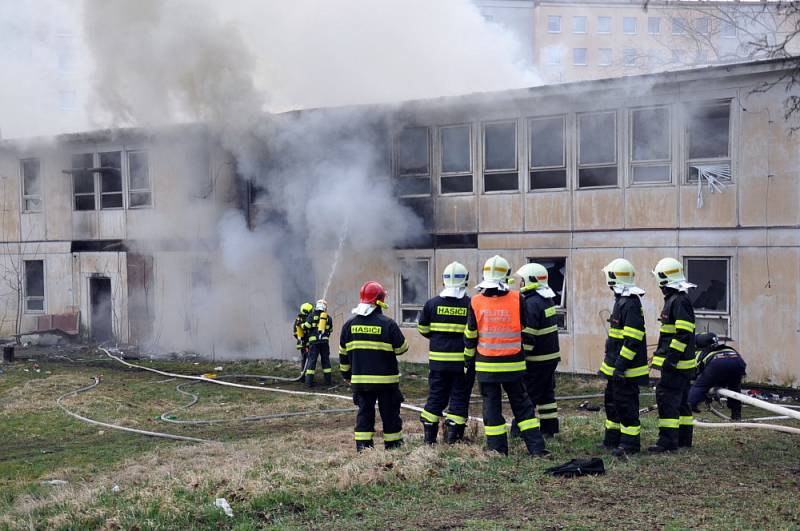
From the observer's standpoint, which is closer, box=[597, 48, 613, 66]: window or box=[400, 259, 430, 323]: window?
box=[400, 259, 430, 323]: window

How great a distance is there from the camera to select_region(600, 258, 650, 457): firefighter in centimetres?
756

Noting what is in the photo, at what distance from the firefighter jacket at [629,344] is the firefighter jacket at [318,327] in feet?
26.6

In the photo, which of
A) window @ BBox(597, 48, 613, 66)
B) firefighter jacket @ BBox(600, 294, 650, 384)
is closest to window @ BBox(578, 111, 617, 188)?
firefighter jacket @ BBox(600, 294, 650, 384)

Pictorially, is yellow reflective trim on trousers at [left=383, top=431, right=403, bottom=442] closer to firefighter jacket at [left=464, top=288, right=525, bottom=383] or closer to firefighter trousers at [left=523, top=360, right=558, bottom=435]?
firefighter jacket at [left=464, top=288, right=525, bottom=383]

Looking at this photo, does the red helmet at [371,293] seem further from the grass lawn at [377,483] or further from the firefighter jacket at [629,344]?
the firefighter jacket at [629,344]

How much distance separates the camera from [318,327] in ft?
50.1

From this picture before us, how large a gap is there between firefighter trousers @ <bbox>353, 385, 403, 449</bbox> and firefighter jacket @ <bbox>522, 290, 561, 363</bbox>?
4.87 feet

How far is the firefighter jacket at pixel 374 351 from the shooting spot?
8.20 m

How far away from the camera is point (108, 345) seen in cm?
2197

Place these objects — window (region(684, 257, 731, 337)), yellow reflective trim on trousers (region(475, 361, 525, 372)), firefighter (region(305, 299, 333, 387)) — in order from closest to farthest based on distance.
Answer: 1. yellow reflective trim on trousers (region(475, 361, 525, 372))
2. window (region(684, 257, 731, 337))
3. firefighter (region(305, 299, 333, 387))

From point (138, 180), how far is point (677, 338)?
17.5m

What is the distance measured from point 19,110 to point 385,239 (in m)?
18.3

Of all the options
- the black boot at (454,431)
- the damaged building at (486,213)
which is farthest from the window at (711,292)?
the black boot at (454,431)

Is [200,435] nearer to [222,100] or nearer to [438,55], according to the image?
[222,100]
